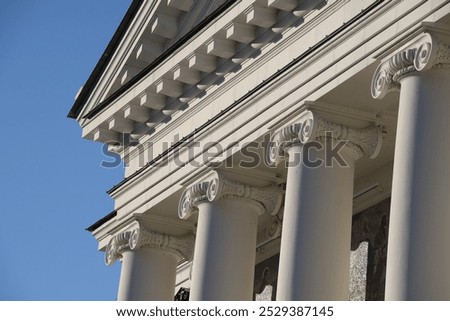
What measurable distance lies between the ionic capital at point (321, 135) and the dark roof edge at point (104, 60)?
1121cm

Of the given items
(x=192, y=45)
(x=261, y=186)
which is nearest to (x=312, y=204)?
(x=261, y=186)

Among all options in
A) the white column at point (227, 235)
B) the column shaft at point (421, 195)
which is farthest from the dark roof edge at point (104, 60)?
the column shaft at point (421, 195)

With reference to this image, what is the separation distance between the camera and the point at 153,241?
53062 millimetres

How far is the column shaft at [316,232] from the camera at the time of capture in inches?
1644

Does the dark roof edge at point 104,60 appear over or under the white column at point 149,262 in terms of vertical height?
over

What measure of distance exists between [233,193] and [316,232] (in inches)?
237

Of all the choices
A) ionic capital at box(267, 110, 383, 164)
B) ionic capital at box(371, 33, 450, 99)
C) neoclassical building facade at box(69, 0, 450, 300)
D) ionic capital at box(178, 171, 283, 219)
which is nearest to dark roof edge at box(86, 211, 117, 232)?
neoclassical building facade at box(69, 0, 450, 300)

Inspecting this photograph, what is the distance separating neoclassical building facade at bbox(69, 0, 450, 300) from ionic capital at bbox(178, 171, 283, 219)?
0.19 ft

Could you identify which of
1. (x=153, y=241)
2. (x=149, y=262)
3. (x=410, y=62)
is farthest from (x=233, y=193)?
(x=410, y=62)

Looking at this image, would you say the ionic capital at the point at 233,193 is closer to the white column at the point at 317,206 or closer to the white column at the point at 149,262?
the white column at the point at 317,206

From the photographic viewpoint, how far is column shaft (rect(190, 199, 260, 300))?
47.2 meters

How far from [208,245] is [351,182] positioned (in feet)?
21.0

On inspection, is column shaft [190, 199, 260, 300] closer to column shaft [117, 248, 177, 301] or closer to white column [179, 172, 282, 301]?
white column [179, 172, 282, 301]
